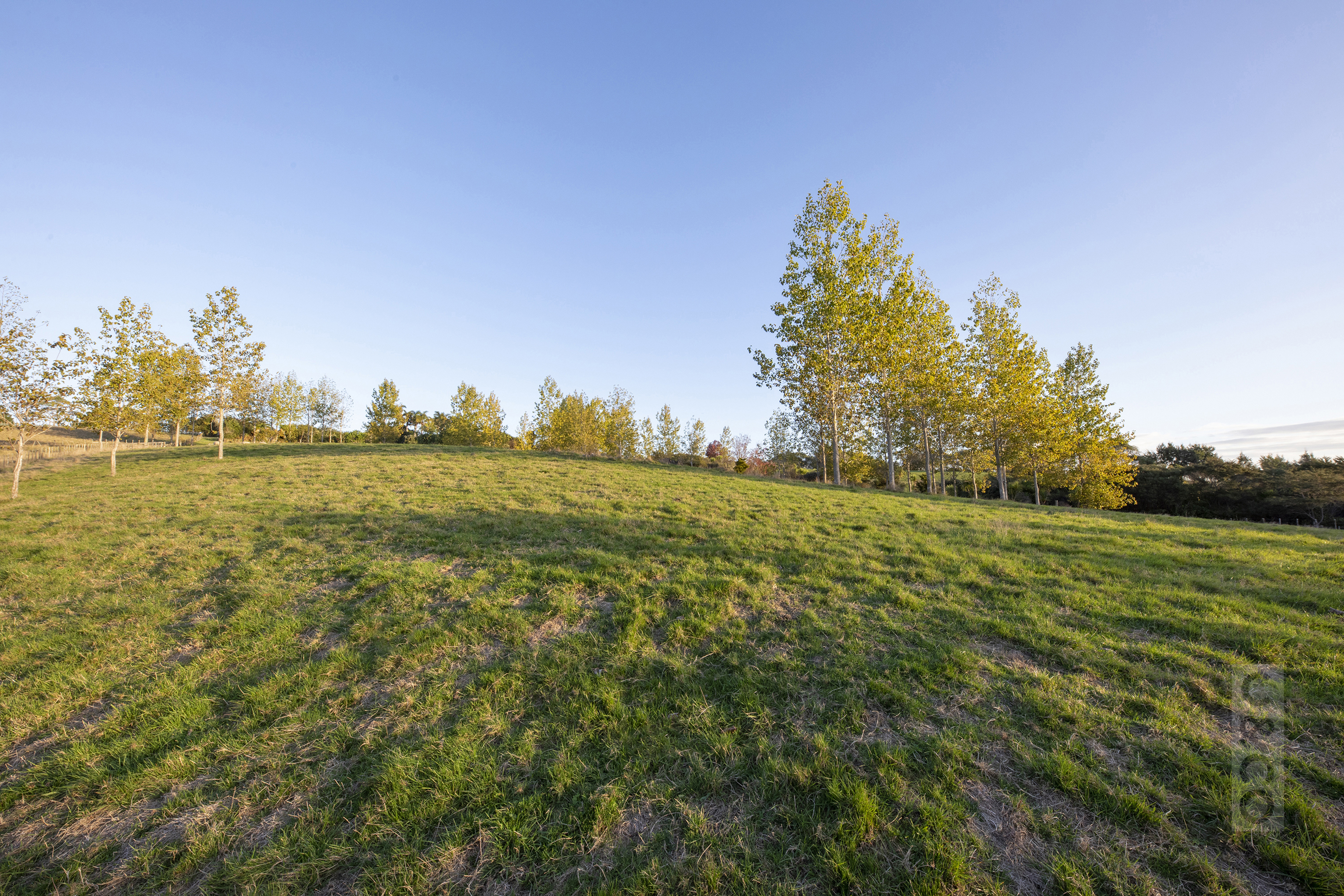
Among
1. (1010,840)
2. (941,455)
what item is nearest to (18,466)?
(1010,840)

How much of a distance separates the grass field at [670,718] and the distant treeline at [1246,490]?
110 ft

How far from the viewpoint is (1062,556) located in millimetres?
9484

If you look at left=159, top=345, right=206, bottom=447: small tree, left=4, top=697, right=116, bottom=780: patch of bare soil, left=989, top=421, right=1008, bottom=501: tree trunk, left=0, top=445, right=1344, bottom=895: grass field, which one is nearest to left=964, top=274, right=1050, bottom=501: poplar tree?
left=989, top=421, right=1008, bottom=501: tree trunk

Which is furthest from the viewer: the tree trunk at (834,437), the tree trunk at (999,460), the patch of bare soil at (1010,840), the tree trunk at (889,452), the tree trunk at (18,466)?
the tree trunk at (889,452)

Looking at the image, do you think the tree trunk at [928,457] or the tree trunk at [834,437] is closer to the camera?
the tree trunk at [834,437]

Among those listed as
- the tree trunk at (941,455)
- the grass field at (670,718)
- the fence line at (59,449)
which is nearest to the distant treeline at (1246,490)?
the tree trunk at (941,455)

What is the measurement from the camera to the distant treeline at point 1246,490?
28.7m

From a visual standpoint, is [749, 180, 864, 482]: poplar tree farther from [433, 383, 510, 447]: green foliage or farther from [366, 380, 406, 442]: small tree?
[366, 380, 406, 442]: small tree

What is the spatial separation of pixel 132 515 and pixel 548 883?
18.3 meters

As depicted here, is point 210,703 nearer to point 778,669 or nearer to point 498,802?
point 498,802

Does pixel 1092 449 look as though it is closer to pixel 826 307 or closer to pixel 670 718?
pixel 826 307

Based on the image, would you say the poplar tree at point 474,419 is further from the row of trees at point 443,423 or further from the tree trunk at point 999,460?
the tree trunk at point 999,460

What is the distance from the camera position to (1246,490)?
31.6 meters

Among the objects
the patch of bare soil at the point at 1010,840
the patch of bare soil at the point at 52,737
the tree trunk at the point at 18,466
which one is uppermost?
the tree trunk at the point at 18,466
